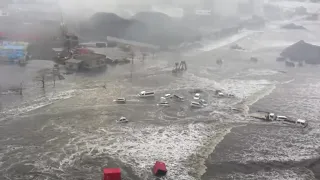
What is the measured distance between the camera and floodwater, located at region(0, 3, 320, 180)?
17.1 ft

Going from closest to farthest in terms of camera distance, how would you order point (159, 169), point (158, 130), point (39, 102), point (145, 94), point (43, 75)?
point (159, 169) < point (158, 130) < point (39, 102) < point (145, 94) < point (43, 75)

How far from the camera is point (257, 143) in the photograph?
6145mm

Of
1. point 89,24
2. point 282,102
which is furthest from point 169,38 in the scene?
point 282,102

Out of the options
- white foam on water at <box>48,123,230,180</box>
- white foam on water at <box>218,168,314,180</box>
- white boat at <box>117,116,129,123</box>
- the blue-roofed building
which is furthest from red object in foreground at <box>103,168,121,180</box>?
the blue-roofed building

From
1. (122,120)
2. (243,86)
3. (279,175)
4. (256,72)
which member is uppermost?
(256,72)

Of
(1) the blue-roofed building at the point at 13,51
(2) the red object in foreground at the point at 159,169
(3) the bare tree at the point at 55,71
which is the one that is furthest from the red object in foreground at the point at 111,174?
(1) the blue-roofed building at the point at 13,51

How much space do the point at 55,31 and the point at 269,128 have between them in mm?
10507

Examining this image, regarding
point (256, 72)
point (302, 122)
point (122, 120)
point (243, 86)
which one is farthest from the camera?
point (256, 72)

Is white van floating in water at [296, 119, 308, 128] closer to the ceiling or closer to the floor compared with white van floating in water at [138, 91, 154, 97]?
closer to the floor

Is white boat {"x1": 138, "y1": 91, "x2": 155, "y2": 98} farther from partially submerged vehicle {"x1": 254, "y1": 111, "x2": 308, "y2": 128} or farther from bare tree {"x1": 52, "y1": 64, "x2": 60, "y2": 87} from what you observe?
partially submerged vehicle {"x1": 254, "y1": 111, "x2": 308, "y2": 128}

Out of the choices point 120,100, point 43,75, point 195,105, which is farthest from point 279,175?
point 43,75

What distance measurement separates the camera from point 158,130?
6426 millimetres

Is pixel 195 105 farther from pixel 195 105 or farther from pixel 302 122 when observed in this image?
pixel 302 122

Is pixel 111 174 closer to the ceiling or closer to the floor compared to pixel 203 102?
closer to the floor
